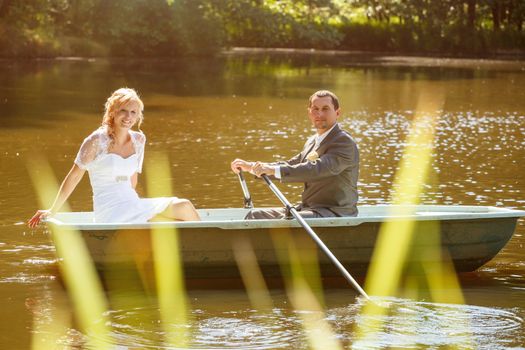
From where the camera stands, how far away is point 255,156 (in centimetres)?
1498

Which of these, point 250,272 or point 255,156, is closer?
point 250,272

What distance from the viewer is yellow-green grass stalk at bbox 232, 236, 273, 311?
7668 mm

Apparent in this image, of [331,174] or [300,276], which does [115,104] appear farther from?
[300,276]

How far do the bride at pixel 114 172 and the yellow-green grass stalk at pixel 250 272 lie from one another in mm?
534

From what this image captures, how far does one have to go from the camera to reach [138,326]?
6941mm

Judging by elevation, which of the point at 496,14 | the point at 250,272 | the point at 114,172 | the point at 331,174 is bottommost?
the point at 250,272

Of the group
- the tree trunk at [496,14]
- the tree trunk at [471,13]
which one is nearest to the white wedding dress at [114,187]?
the tree trunk at [471,13]

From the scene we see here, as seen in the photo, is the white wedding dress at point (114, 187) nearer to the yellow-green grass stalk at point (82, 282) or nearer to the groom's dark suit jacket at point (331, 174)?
the yellow-green grass stalk at point (82, 282)

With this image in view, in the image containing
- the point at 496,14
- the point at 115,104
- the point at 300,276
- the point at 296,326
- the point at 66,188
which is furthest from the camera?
the point at 496,14

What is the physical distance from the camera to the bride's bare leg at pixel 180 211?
7812mm

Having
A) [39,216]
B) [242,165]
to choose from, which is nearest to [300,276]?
[242,165]

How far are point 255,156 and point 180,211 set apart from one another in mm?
7164

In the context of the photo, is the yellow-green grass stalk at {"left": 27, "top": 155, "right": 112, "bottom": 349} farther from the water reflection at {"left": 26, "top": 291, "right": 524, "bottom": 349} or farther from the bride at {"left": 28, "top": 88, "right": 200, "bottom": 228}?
the bride at {"left": 28, "top": 88, "right": 200, "bottom": 228}

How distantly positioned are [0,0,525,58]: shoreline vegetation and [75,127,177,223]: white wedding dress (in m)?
32.8
